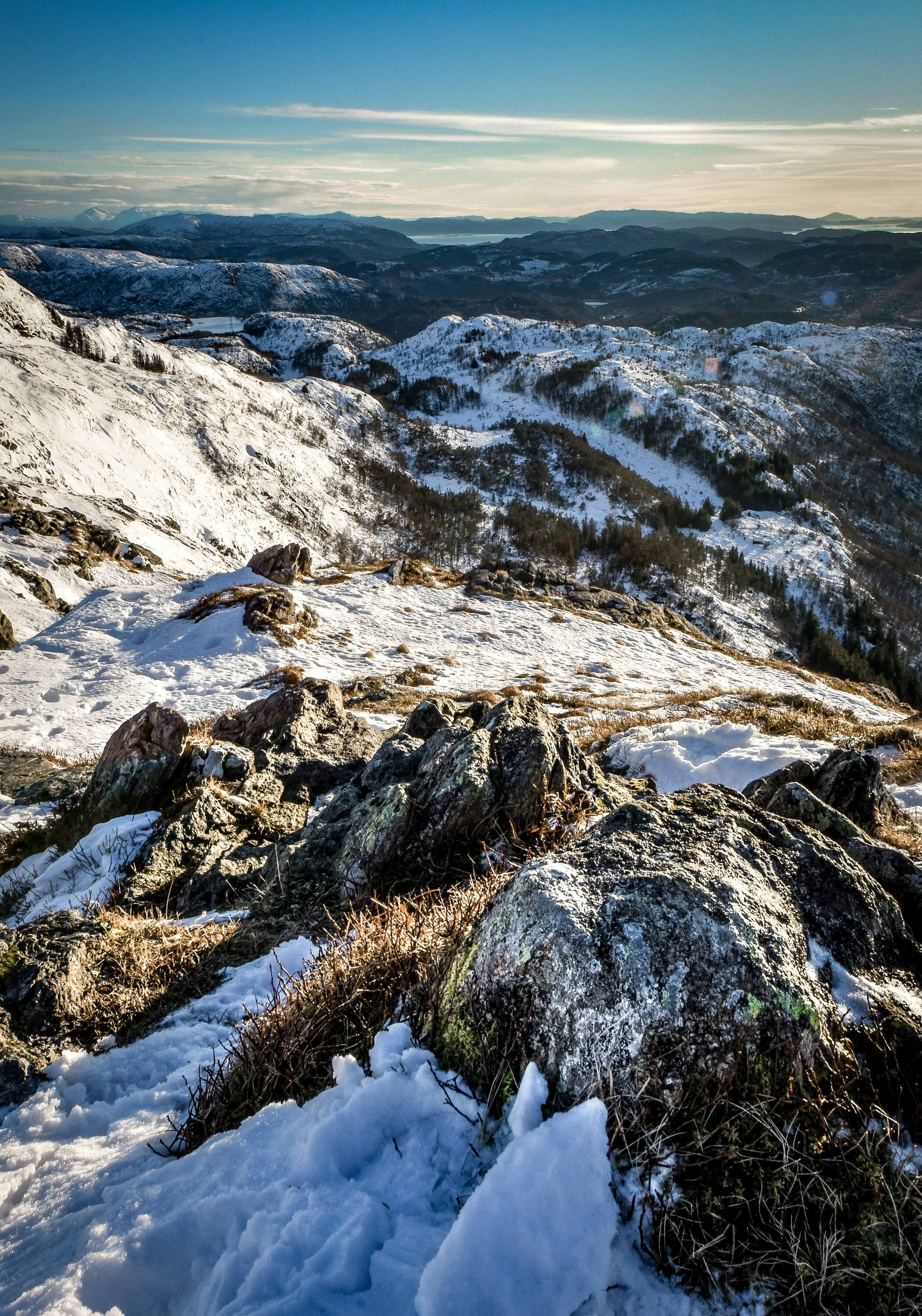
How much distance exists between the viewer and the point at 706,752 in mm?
10680

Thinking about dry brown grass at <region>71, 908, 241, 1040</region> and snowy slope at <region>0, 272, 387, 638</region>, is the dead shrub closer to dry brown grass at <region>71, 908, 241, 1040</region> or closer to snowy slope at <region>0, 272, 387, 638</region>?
dry brown grass at <region>71, 908, 241, 1040</region>

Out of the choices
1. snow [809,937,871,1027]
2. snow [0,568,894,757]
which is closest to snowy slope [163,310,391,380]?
snow [0,568,894,757]

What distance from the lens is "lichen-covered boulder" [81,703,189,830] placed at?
7.30 metres

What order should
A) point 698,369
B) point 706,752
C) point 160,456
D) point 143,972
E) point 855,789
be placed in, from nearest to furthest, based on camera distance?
point 143,972
point 855,789
point 706,752
point 160,456
point 698,369

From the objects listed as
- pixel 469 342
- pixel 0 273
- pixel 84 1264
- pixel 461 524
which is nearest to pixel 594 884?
pixel 84 1264

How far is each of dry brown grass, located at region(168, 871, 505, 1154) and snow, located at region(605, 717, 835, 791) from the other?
6.89 meters

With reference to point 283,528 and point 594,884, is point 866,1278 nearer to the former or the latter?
point 594,884

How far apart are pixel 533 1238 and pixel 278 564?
83.7 ft

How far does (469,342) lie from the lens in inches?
5994

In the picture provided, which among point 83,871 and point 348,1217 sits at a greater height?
point 348,1217

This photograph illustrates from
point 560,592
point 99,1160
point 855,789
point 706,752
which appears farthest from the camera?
point 560,592

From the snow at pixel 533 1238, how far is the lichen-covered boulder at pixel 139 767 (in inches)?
266

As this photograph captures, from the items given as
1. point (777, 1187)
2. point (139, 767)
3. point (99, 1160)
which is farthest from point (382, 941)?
point (139, 767)

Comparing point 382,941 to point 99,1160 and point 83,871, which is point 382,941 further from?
point 83,871
